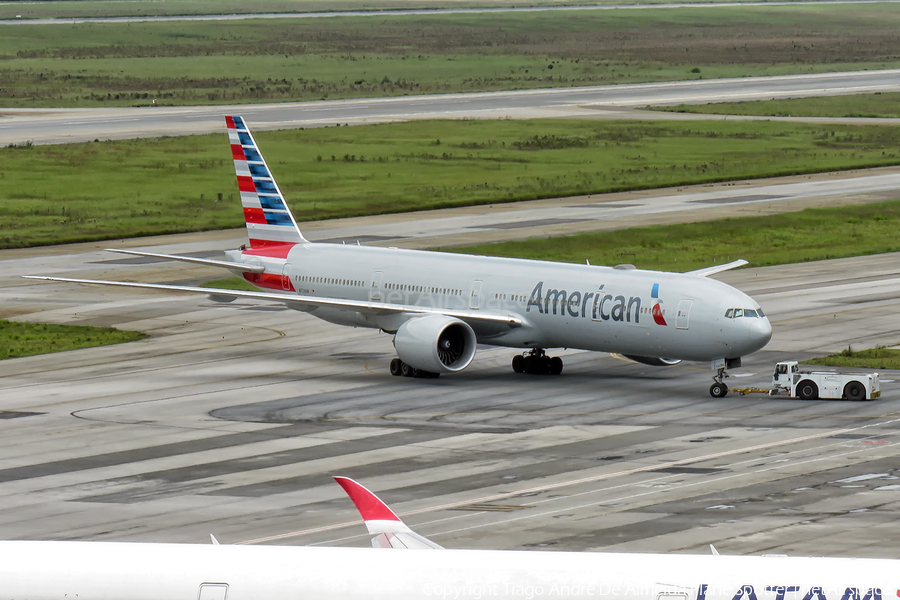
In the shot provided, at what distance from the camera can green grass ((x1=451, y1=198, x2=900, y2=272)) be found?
78.2 m

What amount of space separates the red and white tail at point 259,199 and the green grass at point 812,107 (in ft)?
326

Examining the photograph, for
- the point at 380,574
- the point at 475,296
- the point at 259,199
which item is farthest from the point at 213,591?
the point at 259,199

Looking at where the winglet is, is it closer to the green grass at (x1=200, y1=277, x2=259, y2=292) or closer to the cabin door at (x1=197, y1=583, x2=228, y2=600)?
the cabin door at (x1=197, y1=583, x2=228, y2=600)

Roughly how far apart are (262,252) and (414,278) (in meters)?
8.36

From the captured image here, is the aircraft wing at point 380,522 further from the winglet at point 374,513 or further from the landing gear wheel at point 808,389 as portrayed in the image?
the landing gear wheel at point 808,389

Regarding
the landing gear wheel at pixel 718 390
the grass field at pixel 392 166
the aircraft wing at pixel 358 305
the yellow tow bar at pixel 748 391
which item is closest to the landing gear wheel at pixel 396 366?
the aircraft wing at pixel 358 305

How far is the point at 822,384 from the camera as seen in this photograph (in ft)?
151

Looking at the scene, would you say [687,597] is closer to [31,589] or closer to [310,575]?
[310,575]

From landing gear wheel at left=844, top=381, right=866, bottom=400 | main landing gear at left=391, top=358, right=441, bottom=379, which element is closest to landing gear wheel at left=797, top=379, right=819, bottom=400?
landing gear wheel at left=844, top=381, right=866, bottom=400

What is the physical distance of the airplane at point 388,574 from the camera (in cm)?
1344

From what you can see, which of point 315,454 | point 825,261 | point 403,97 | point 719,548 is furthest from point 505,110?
point 719,548

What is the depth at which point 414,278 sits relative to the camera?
51.9 m

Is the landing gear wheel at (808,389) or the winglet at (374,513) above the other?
the landing gear wheel at (808,389)

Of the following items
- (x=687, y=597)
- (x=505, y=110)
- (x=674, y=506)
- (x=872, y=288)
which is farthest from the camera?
(x=505, y=110)
